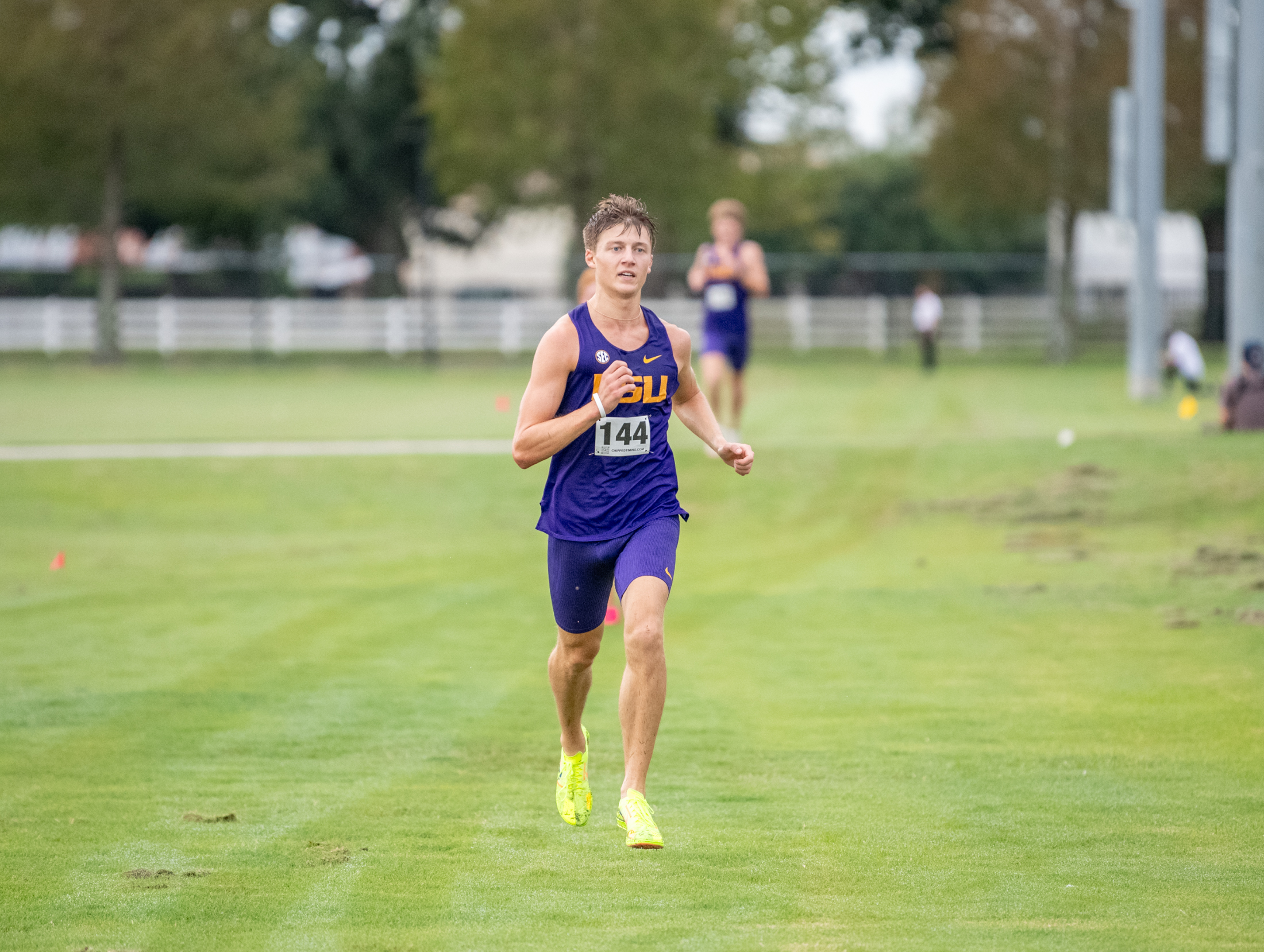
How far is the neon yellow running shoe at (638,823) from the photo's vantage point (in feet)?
19.0

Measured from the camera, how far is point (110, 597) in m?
12.1

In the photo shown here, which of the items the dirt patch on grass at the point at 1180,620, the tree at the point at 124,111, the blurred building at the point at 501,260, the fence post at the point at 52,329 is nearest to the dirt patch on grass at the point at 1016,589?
the dirt patch on grass at the point at 1180,620

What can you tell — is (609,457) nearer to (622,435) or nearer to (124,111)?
(622,435)

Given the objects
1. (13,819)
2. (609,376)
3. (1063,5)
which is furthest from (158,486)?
(1063,5)

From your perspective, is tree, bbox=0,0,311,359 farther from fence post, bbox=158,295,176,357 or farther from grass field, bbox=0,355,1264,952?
grass field, bbox=0,355,1264,952

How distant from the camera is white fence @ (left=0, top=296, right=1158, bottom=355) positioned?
142 feet

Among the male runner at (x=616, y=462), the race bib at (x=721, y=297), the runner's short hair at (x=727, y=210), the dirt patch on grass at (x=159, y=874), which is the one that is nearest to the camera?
the dirt patch on grass at (x=159, y=874)

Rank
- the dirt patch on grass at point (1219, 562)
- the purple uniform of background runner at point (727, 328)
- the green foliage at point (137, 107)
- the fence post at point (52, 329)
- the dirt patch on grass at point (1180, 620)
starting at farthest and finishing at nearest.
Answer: the fence post at point (52, 329) → the green foliage at point (137, 107) → the purple uniform of background runner at point (727, 328) → the dirt patch on grass at point (1219, 562) → the dirt patch on grass at point (1180, 620)

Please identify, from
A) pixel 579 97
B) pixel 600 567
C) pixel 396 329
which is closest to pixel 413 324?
pixel 396 329

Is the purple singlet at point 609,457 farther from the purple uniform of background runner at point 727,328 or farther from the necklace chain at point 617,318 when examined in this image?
the purple uniform of background runner at point 727,328

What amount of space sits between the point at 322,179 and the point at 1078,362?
2914 cm

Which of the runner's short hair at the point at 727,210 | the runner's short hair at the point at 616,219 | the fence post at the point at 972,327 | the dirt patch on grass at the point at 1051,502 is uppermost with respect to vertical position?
the runner's short hair at the point at 727,210

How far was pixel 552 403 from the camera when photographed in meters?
6.11

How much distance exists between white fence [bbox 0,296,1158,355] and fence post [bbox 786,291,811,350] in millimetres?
31
